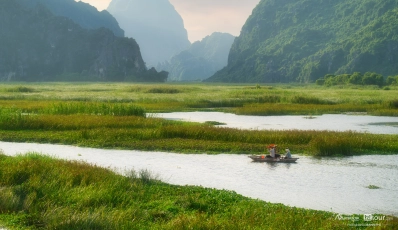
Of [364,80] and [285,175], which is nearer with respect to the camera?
[285,175]

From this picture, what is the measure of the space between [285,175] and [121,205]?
27.4 feet

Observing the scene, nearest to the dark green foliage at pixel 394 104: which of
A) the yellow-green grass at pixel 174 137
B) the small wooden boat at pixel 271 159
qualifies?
the yellow-green grass at pixel 174 137

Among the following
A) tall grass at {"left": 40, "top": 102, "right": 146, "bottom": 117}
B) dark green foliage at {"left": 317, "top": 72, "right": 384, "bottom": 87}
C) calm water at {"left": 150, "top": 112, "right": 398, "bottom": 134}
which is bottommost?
calm water at {"left": 150, "top": 112, "right": 398, "bottom": 134}

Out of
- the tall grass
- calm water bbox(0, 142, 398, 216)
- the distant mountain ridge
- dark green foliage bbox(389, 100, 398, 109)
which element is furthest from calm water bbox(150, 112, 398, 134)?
the distant mountain ridge

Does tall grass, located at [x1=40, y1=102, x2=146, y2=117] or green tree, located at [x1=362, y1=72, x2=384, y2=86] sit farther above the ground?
green tree, located at [x1=362, y1=72, x2=384, y2=86]

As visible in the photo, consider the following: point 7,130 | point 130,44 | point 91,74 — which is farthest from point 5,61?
point 7,130

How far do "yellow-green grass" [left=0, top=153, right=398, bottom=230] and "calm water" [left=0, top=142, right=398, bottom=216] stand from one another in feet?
5.45

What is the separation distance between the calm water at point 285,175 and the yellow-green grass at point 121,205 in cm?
166

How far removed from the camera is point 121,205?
12258mm

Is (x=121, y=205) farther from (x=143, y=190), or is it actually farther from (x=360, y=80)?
(x=360, y=80)

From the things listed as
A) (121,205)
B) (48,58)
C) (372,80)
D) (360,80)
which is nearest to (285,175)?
(121,205)

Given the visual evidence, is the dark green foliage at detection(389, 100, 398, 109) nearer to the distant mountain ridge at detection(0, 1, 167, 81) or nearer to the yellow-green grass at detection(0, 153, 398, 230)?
the yellow-green grass at detection(0, 153, 398, 230)

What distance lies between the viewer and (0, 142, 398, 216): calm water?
14.6m

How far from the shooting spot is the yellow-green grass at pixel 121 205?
35.2 feet
